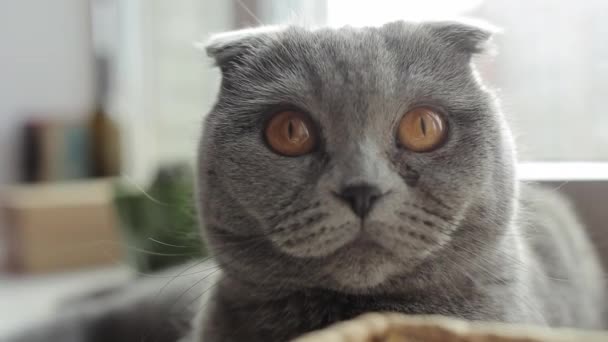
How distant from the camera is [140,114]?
2039mm

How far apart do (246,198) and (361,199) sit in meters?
0.19

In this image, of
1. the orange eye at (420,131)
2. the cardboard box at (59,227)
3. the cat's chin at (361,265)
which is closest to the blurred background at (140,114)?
the cardboard box at (59,227)

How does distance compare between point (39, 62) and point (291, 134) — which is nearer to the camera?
point (291, 134)

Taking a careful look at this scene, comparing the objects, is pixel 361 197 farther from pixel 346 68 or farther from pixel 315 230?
pixel 346 68

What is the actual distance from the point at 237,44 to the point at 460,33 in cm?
33

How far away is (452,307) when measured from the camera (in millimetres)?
821

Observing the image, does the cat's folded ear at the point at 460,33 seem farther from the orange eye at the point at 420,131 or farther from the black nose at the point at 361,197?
the black nose at the point at 361,197

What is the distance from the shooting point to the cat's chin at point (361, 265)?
732 millimetres

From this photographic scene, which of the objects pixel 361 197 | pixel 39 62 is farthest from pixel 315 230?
pixel 39 62

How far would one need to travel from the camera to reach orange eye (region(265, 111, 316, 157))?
81 cm

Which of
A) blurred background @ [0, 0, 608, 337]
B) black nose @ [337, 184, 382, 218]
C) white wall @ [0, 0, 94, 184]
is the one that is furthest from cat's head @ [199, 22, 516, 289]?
white wall @ [0, 0, 94, 184]

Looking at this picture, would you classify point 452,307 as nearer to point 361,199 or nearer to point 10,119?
point 361,199

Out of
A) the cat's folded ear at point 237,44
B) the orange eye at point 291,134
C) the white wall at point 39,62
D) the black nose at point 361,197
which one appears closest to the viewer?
the black nose at point 361,197

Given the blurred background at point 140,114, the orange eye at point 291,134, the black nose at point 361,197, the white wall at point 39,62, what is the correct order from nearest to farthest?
the black nose at point 361,197, the orange eye at point 291,134, the blurred background at point 140,114, the white wall at point 39,62
